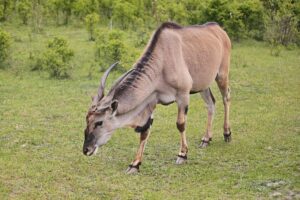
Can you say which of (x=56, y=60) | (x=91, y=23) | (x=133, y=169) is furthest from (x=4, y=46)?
(x=133, y=169)

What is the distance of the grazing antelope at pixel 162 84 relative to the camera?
6613 mm

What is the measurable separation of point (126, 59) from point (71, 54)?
1300mm

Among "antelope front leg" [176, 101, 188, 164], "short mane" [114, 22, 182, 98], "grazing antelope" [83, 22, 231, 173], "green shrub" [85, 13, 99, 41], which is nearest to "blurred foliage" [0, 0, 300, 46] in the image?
"green shrub" [85, 13, 99, 41]

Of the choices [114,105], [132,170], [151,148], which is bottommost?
[151,148]

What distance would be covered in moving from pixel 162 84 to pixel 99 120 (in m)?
1.11

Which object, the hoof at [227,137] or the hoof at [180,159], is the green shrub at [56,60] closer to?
the hoof at [227,137]

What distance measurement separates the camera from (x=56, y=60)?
40.7 feet

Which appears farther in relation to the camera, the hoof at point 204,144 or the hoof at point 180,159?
the hoof at point 204,144

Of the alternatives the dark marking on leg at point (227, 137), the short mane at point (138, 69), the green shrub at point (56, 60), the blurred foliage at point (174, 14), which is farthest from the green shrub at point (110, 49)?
the short mane at point (138, 69)

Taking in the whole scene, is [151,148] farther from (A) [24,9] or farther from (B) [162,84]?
(A) [24,9]

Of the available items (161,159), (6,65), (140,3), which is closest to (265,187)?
(161,159)

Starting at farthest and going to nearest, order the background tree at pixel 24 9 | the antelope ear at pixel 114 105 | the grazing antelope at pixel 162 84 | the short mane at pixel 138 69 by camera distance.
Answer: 1. the background tree at pixel 24 9
2. the short mane at pixel 138 69
3. the grazing antelope at pixel 162 84
4. the antelope ear at pixel 114 105

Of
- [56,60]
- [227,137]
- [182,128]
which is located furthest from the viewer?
[56,60]

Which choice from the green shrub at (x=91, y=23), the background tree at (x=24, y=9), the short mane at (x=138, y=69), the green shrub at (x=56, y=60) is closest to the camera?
the short mane at (x=138, y=69)
